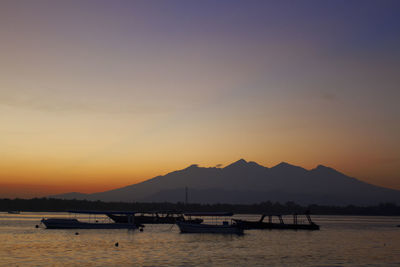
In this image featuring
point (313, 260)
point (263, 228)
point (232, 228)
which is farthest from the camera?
point (263, 228)

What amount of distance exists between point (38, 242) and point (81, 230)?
99.9 feet

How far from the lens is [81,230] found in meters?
91.9

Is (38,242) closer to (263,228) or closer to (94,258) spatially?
(94,258)

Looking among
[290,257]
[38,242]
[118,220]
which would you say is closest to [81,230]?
[118,220]

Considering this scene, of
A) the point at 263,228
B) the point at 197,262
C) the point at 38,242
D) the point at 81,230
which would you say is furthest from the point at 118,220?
the point at 197,262

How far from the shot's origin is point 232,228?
277ft

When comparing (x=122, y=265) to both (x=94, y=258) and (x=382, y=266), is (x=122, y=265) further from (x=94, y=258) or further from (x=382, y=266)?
(x=382, y=266)

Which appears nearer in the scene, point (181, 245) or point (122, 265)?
point (122, 265)

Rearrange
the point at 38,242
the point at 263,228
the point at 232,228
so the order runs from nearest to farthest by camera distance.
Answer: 1. the point at 38,242
2. the point at 232,228
3. the point at 263,228

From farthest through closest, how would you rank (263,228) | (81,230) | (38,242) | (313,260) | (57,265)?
(263,228)
(81,230)
(38,242)
(313,260)
(57,265)

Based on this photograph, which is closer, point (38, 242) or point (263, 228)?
point (38, 242)

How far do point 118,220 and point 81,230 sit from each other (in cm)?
1714

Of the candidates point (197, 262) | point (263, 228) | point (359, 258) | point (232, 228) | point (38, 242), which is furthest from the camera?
point (263, 228)

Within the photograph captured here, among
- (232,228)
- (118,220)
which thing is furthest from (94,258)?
(118,220)
